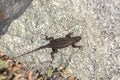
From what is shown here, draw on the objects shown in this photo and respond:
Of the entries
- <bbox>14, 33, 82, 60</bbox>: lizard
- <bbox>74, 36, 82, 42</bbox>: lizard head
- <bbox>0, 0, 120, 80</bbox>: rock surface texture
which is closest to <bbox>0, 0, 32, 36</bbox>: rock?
<bbox>0, 0, 120, 80</bbox>: rock surface texture

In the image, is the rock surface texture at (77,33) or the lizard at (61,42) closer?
the rock surface texture at (77,33)

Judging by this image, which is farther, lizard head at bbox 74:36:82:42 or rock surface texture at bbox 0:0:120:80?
lizard head at bbox 74:36:82:42

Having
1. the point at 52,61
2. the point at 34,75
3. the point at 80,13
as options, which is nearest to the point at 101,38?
the point at 80,13

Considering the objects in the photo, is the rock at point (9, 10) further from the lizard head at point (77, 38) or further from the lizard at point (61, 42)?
the lizard head at point (77, 38)

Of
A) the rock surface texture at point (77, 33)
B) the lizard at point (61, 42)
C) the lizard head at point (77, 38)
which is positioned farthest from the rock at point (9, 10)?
the lizard head at point (77, 38)

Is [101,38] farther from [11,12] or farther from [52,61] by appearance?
[11,12]

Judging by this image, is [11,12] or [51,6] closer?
[11,12]

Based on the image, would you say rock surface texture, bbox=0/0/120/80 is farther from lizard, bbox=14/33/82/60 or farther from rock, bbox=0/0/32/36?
rock, bbox=0/0/32/36

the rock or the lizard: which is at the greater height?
the rock

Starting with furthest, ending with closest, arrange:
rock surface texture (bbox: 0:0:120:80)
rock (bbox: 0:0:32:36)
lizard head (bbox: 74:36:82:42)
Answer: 1. lizard head (bbox: 74:36:82:42)
2. rock surface texture (bbox: 0:0:120:80)
3. rock (bbox: 0:0:32:36)
